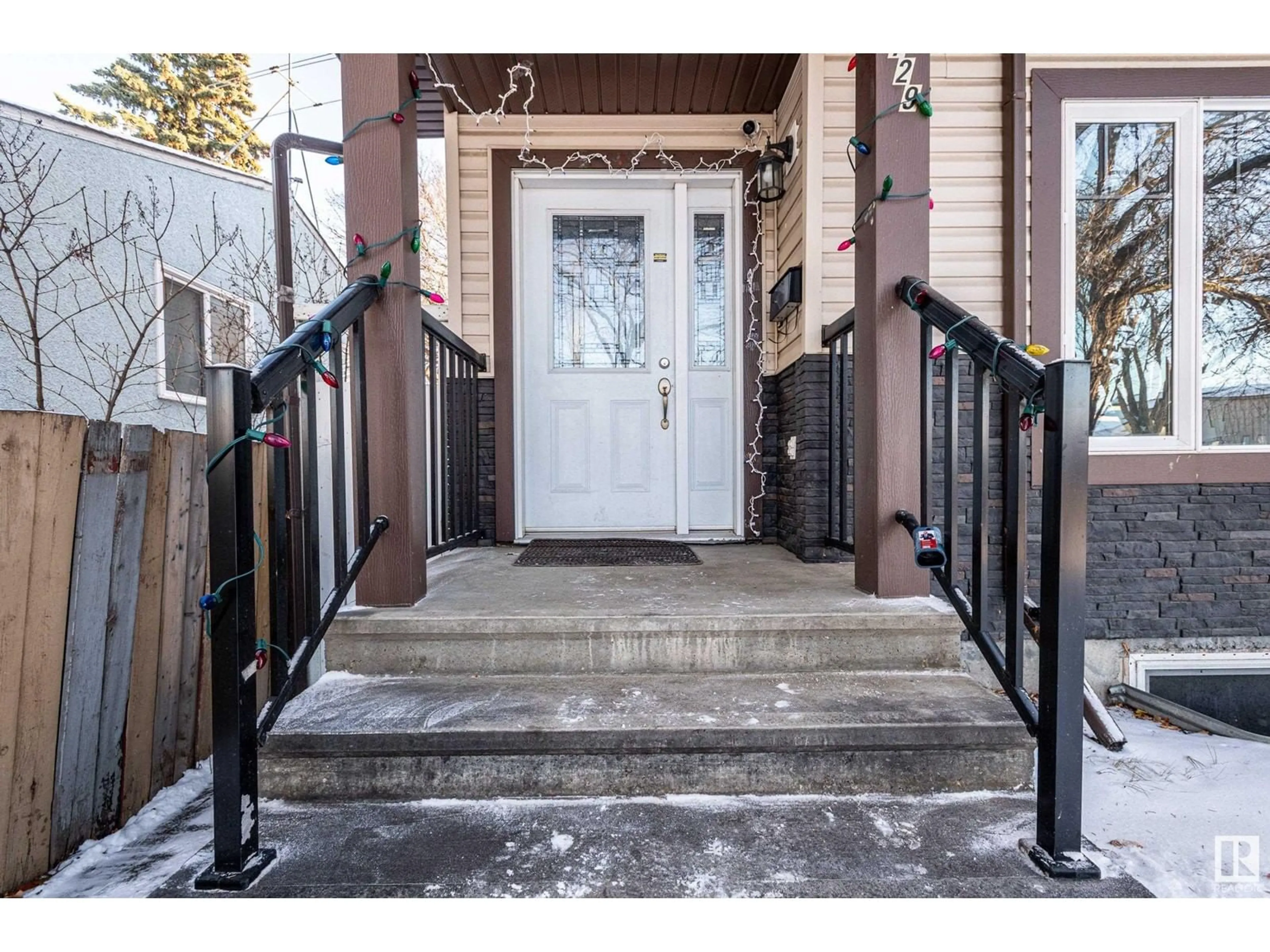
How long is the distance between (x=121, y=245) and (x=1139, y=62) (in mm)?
5702

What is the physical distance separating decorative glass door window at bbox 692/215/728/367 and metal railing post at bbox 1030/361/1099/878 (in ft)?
7.75

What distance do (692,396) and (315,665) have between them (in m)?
2.27

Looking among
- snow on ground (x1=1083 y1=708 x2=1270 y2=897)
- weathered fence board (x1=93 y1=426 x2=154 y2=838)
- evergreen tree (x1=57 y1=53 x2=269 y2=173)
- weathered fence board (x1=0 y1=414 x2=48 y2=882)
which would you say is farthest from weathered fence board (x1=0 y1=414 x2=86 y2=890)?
evergreen tree (x1=57 y1=53 x2=269 y2=173)

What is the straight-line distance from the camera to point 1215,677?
268 cm

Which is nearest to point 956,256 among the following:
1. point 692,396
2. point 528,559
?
point 692,396

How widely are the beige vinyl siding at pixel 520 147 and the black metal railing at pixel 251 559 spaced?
1.69 metres

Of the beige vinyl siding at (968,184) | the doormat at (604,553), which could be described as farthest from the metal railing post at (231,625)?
the beige vinyl siding at (968,184)

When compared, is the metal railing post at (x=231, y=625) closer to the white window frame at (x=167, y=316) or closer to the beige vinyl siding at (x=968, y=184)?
the beige vinyl siding at (x=968, y=184)

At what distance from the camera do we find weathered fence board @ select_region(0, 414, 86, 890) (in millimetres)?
1276

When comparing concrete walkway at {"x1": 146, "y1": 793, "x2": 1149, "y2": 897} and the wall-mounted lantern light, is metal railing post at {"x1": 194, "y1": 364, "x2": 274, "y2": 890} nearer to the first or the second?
concrete walkway at {"x1": 146, "y1": 793, "x2": 1149, "y2": 897}

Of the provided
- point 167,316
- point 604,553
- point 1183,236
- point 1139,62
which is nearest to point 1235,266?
point 1183,236

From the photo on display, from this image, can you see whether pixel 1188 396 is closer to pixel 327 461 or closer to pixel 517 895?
pixel 517 895

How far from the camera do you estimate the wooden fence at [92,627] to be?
130 centimetres

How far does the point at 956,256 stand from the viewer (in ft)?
9.25
